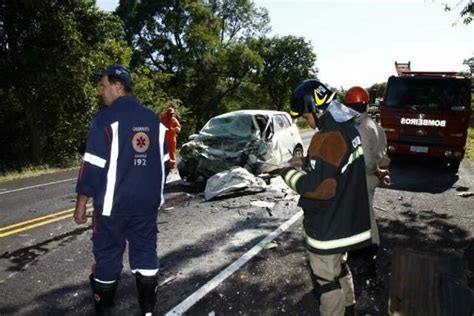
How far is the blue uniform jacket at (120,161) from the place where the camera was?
2936 mm

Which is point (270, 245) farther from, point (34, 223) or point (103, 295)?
point (34, 223)

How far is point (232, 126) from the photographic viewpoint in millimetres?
10000

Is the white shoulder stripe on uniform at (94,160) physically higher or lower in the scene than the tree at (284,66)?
lower

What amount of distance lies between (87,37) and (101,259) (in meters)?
14.4

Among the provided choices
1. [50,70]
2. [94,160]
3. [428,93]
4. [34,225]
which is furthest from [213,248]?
[50,70]

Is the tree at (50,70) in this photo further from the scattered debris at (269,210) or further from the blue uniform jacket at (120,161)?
the blue uniform jacket at (120,161)

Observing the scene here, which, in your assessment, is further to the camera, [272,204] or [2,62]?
[2,62]

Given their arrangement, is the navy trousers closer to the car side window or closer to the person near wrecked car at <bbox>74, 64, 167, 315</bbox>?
the person near wrecked car at <bbox>74, 64, 167, 315</bbox>

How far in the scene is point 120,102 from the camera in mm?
3033

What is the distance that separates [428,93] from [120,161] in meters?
9.92

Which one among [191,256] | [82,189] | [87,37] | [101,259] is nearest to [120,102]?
[82,189]

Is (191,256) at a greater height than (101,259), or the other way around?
(101,259)

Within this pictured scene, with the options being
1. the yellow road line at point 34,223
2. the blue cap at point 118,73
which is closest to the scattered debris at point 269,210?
the yellow road line at point 34,223

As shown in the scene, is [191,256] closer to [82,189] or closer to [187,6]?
[82,189]
